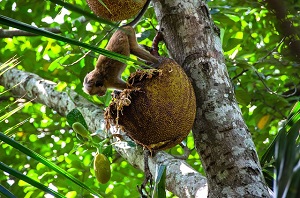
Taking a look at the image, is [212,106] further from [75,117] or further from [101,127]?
[101,127]

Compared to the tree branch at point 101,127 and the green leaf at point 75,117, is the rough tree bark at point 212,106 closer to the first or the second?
the tree branch at point 101,127

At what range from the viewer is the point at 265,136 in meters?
3.91

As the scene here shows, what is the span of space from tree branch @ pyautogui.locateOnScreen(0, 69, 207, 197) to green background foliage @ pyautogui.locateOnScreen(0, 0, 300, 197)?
0.28 meters

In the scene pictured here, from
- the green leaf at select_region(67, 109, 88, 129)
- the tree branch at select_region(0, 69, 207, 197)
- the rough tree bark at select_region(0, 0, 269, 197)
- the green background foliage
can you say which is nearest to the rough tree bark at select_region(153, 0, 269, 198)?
the rough tree bark at select_region(0, 0, 269, 197)

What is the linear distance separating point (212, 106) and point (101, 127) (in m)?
0.91

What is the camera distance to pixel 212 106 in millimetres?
1568

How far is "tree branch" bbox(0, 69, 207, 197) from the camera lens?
181 cm

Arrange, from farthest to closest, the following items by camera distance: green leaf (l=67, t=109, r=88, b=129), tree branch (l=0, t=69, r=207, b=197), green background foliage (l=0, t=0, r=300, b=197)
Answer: green background foliage (l=0, t=0, r=300, b=197), green leaf (l=67, t=109, r=88, b=129), tree branch (l=0, t=69, r=207, b=197)

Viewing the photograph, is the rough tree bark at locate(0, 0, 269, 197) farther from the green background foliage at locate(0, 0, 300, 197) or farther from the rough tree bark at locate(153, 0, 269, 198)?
the green background foliage at locate(0, 0, 300, 197)

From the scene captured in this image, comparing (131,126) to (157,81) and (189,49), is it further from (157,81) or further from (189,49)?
(189,49)

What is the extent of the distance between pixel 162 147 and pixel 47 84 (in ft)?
4.72

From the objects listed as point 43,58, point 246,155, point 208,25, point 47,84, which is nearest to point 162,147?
point 246,155

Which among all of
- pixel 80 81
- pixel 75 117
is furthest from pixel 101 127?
pixel 80 81

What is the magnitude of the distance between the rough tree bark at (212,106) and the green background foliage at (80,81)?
1.27m
